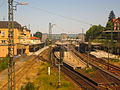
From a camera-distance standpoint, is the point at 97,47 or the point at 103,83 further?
the point at 97,47

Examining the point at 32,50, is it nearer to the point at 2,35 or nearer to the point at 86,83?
the point at 2,35

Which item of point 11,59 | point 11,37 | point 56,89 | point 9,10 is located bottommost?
point 56,89

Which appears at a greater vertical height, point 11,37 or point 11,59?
point 11,37

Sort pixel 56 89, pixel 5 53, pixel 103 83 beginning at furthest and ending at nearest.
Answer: pixel 5 53 < pixel 103 83 < pixel 56 89

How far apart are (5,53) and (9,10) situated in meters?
39.4

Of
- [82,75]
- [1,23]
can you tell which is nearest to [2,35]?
[1,23]

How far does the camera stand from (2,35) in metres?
57.6

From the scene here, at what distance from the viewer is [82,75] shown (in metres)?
27.6

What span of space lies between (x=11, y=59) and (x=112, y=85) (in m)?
13.0

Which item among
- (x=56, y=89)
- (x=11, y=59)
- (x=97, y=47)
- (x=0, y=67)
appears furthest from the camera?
(x=97, y=47)

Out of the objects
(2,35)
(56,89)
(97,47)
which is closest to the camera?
(56,89)

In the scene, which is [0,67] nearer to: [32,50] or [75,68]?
[75,68]

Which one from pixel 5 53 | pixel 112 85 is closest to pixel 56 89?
pixel 112 85

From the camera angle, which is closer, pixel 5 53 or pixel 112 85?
pixel 112 85
